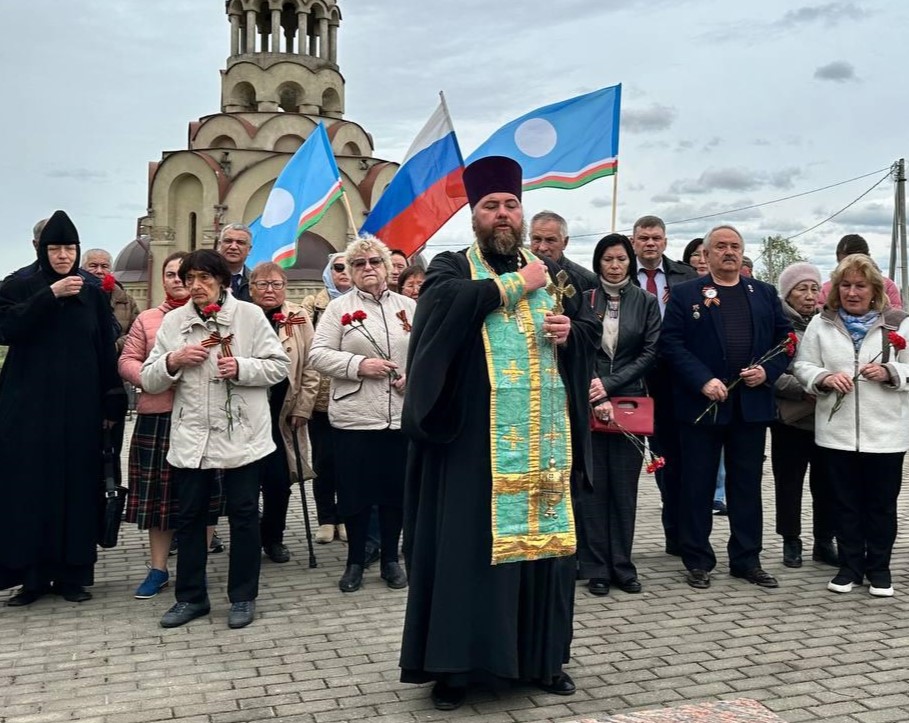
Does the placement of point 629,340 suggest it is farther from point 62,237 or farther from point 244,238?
point 62,237

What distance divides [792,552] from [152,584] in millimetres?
4451

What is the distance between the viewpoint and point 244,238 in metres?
7.45

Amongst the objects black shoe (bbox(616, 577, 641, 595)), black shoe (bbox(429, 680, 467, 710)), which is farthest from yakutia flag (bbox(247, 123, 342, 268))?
black shoe (bbox(429, 680, 467, 710))

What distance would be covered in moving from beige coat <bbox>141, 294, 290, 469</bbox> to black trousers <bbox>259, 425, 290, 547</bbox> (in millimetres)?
1354

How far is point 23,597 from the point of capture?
6.23 m

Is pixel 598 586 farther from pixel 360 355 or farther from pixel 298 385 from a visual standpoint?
pixel 298 385

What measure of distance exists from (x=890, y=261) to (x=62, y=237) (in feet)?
83.6

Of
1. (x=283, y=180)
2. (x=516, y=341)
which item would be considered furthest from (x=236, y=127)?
(x=516, y=341)

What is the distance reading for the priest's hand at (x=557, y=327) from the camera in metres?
4.52

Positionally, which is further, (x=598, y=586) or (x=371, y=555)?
(x=371, y=555)

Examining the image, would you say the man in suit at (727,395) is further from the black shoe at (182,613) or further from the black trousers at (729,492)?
the black shoe at (182,613)

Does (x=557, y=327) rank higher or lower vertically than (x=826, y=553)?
higher

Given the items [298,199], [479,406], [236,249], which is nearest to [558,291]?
[479,406]

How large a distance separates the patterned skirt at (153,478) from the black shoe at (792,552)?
4.03m
